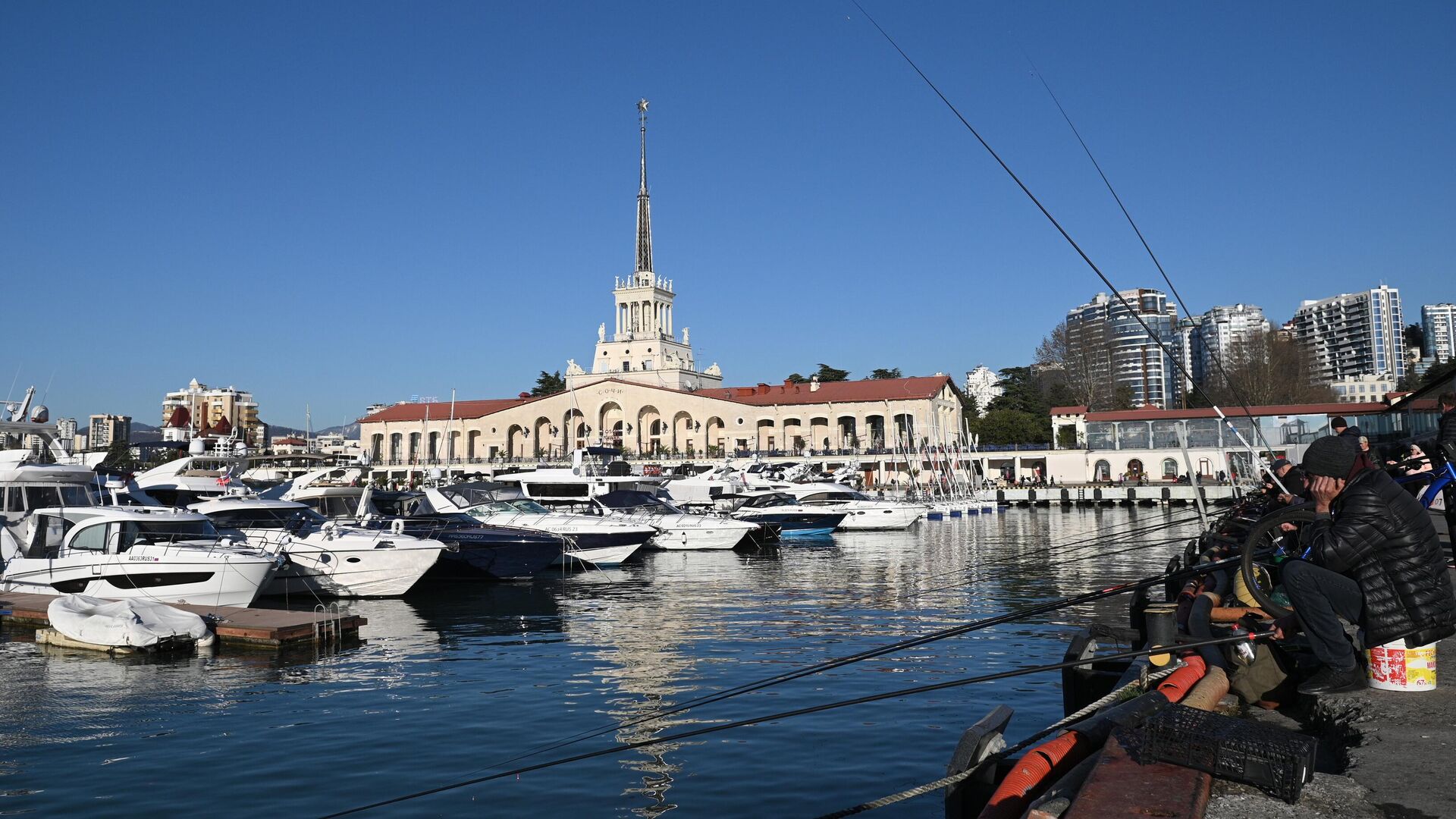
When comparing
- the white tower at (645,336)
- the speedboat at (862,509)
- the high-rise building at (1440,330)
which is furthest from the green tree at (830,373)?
the high-rise building at (1440,330)

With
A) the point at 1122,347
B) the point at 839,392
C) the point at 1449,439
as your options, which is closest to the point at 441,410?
the point at 839,392

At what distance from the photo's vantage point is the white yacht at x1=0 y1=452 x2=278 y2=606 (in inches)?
720

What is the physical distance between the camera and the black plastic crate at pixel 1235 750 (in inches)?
174

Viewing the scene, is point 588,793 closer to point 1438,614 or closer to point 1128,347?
point 1438,614

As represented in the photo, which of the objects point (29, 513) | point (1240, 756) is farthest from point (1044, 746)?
point (29, 513)

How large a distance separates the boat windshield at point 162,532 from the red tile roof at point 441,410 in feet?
240

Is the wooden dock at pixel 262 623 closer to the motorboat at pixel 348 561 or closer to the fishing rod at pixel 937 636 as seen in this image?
the motorboat at pixel 348 561

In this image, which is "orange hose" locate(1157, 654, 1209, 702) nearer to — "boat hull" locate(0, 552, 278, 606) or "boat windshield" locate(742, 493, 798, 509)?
"boat hull" locate(0, 552, 278, 606)

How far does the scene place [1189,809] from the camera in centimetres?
412

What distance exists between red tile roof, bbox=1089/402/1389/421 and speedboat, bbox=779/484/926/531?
26086 mm

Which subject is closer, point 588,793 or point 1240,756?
point 1240,756

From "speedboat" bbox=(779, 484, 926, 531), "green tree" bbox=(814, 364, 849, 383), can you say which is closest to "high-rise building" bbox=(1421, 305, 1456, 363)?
"green tree" bbox=(814, 364, 849, 383)

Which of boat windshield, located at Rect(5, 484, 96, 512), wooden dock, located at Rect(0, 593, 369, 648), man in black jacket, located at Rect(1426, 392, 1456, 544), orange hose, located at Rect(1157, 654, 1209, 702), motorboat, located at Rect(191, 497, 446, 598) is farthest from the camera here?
boat windshield, located at Rect(5, 484, 96, 512)

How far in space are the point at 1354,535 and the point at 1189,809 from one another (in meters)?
2.36
